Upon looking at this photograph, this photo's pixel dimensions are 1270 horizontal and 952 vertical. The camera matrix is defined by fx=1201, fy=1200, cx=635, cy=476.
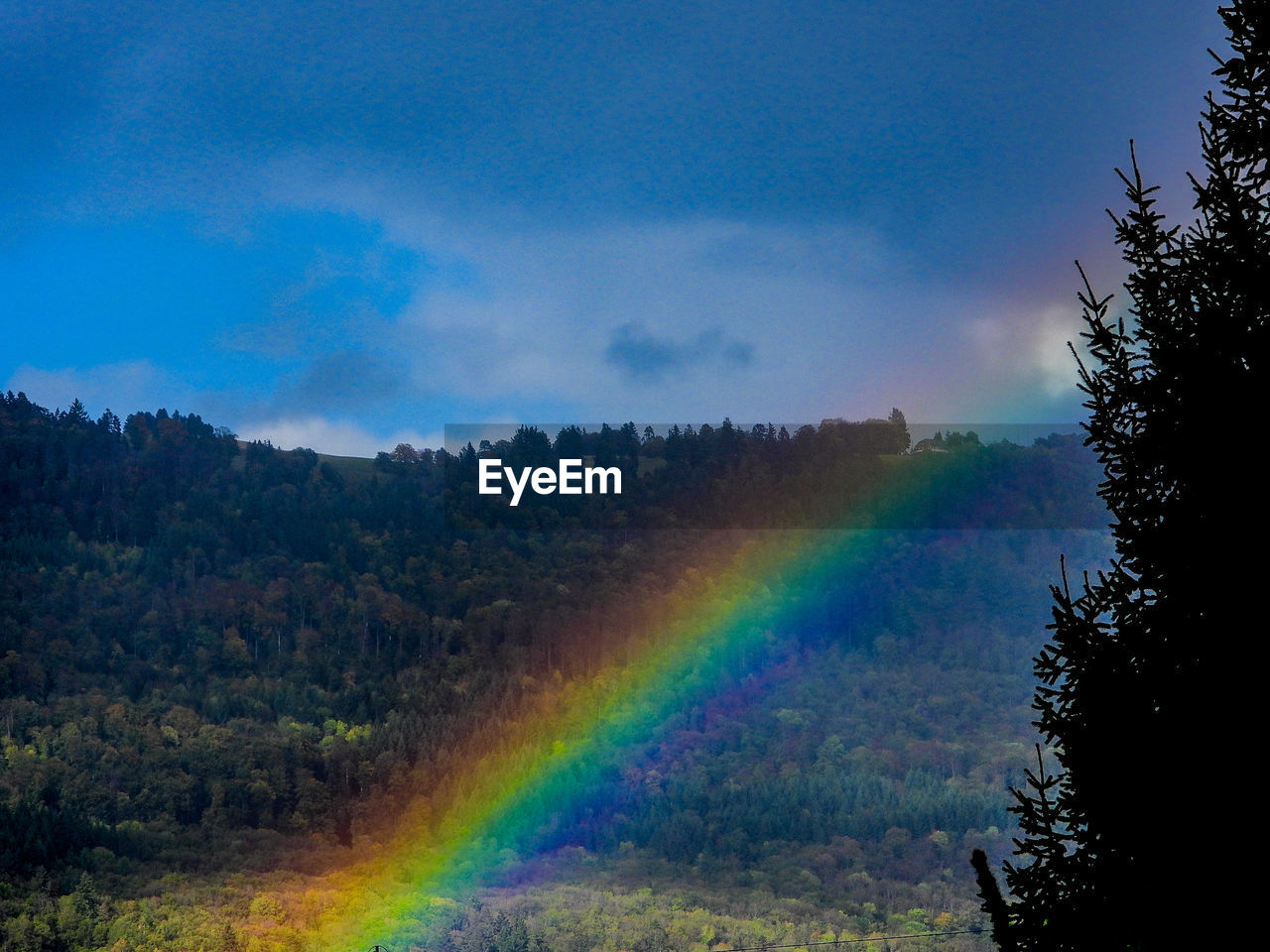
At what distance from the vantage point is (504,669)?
9156 cm

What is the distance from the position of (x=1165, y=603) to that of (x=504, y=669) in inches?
3550

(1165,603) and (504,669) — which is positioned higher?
(1165,603)

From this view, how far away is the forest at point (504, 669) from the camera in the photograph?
70.2m

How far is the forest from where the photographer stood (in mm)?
70250

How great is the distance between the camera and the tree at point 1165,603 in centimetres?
310

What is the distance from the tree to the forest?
6374 cm

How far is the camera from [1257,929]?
2906mm

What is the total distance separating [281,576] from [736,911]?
152 feet

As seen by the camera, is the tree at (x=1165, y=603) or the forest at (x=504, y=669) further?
the forest at (x=504, y=669)

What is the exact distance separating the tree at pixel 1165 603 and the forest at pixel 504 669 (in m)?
63.7

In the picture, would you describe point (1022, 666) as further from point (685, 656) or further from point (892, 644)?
point (685, 656)

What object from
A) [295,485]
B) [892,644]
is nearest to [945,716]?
[892,644]

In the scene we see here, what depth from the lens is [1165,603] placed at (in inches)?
130

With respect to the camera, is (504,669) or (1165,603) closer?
(1165,603)
